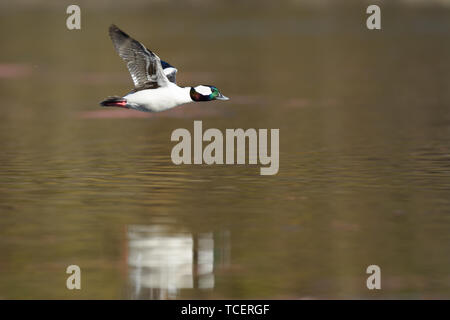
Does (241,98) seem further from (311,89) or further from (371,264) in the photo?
(371,264)

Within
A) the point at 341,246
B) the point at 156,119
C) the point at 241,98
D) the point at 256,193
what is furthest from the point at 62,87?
the point at 341,246

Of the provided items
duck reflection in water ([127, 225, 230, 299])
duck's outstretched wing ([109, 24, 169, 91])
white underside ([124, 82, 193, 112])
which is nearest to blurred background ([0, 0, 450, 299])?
duck reflection in water ([127, 225, 230, 299])

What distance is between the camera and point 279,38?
6638cm

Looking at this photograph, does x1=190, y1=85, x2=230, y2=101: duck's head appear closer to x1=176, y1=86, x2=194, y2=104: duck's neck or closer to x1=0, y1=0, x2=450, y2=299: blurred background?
x1=176, y1=86, x2=194, y2=104: duck's neck

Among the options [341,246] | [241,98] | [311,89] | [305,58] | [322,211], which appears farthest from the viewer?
[305,58]

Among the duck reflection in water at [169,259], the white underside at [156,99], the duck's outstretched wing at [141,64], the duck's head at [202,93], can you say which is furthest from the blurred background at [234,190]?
the duck's outstretched wing at [141,64]

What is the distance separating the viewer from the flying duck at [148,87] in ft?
57.8

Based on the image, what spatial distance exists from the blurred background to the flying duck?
159 centimetres

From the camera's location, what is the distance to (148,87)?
18094 millimetres

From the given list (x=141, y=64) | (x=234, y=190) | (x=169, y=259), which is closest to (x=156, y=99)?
(x=141, y=64)

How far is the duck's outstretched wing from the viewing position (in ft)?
58.1

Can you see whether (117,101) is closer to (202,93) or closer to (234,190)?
(202,93)

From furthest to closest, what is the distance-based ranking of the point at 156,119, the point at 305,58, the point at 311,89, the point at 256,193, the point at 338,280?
the point at 305,58
the point at 311,89
the point at 156,119
the point at 256,193
the point at 338,280
